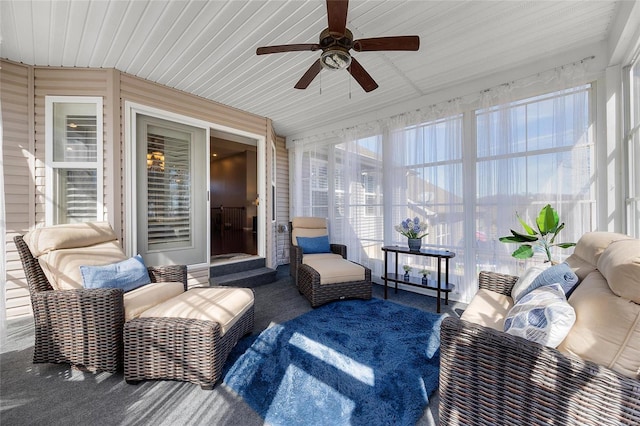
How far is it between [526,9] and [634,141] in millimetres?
1493

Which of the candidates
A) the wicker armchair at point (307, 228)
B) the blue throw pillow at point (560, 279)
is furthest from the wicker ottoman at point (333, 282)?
the blue throw pillow at point (560, 279)

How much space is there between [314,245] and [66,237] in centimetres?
296

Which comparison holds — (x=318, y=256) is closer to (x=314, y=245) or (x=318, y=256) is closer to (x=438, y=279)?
(x=314, y=245)

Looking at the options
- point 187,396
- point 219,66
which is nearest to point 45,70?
point 219,66

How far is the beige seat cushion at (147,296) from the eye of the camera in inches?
76.3

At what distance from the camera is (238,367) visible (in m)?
1.95

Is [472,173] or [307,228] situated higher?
[472,173]

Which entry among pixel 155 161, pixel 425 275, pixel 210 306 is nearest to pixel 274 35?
pixel 155 161

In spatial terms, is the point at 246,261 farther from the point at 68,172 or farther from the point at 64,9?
the point at 64,9

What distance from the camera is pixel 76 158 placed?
3.01m

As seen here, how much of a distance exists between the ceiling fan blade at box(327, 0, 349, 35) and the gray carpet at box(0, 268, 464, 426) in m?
2.57

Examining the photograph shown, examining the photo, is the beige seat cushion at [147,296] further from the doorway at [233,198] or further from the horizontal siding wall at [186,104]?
the doorway at [233,198]

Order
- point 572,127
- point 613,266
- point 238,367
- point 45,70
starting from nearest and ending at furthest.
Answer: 1. point 613,266
2. point 238,367
3. point 572,127
4. point 45,70

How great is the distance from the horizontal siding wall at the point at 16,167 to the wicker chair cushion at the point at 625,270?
16.3 feet
